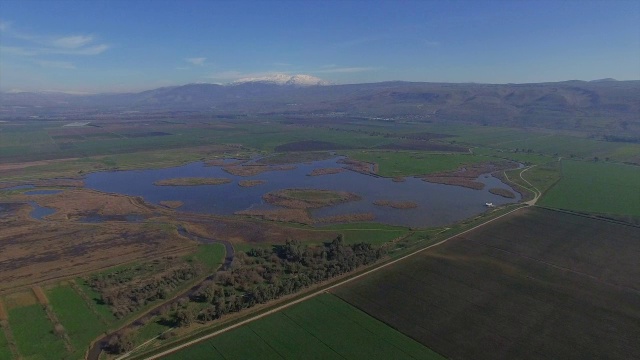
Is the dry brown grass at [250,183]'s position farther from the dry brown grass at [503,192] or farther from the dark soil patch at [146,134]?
the dark soil patch at [146,134]

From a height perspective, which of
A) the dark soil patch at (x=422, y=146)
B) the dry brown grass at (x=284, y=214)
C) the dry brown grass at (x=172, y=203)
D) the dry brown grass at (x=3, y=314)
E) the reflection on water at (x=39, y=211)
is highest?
the dark soil patch at (x=422, y=146)

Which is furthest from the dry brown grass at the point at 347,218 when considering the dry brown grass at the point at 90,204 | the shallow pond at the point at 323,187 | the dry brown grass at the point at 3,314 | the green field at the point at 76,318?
the dry brown grass at the point at 3,314

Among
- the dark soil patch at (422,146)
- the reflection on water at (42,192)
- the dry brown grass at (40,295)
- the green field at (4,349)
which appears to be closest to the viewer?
the green field at (4,349)

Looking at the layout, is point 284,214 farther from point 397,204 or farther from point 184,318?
point 184,318

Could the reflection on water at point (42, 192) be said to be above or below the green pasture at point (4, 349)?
above

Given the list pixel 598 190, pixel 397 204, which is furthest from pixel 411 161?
pixel 598 190

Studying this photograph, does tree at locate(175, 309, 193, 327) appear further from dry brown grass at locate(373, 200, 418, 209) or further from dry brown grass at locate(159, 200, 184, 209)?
dry brown grass at locate(373, 200, 418, 209)
